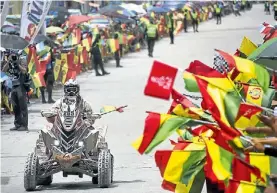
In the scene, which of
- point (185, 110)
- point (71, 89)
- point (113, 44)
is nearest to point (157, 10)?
point (113, 44)

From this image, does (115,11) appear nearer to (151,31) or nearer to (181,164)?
(151,31)

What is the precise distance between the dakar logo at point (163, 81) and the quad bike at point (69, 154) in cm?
657

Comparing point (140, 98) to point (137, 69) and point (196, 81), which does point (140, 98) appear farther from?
point (196, 81)

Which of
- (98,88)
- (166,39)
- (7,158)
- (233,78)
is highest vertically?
(233,78)

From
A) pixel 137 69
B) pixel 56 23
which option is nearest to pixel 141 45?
pixel 56 23

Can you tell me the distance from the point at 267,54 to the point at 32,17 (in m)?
17.9

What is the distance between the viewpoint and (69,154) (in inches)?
564

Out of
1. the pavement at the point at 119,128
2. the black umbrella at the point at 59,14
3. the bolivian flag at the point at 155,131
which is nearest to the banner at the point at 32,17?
the pavement at the point at 119,128

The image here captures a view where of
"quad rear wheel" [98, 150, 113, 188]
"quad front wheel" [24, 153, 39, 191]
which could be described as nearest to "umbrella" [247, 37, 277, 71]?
"quad rear wheel" [98, 150, 113, 188]

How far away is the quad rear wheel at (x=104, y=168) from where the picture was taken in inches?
563

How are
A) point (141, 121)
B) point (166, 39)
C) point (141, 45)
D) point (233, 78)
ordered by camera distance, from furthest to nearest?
1. point (166, 39)
2. point (141, 45)
3. point (141, 121)
4. point (233, 78)

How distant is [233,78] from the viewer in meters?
9.53

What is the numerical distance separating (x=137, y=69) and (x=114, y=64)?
170 inches

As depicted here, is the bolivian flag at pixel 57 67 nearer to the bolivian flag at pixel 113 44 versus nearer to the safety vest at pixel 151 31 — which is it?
the bolivian flag at pixel 113 44
